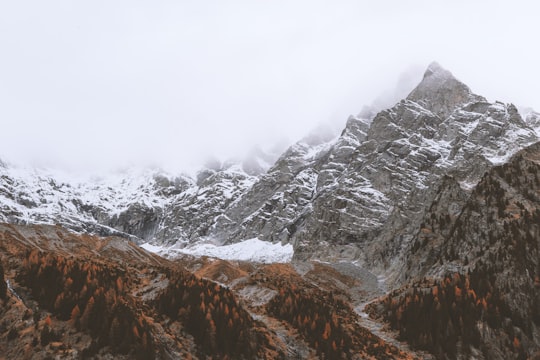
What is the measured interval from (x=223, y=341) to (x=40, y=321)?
39.0ft

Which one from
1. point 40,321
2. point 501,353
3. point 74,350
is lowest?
point 501,353

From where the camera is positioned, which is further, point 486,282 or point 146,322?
point 486,282

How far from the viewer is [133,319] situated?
2562 centimetres

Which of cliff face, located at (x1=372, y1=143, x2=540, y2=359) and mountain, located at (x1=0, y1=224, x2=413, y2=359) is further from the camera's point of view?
cliff face, located at (x1=372, y1=143, x2=540, y2=359)

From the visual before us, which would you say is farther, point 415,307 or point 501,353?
point 415,307

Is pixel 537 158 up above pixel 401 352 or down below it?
above

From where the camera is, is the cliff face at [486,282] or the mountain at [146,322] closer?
the mountain at [146,322]

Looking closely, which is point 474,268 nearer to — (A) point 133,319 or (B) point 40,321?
(A) point 133,319

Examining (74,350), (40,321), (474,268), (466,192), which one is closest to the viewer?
(74,350)

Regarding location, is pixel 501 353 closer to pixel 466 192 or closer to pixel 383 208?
pixel 466 192

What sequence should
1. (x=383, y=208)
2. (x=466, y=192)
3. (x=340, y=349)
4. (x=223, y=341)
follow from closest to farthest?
(x=223, y=341) → (x=340, y=349) → (x=466, y=192) → (x=383, y=208)

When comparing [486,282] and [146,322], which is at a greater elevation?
[146,322]

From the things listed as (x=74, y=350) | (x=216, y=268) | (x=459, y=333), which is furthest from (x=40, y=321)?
(x=216, y=268)

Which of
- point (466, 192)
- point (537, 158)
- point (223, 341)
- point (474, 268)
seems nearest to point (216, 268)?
point (466, 192)
